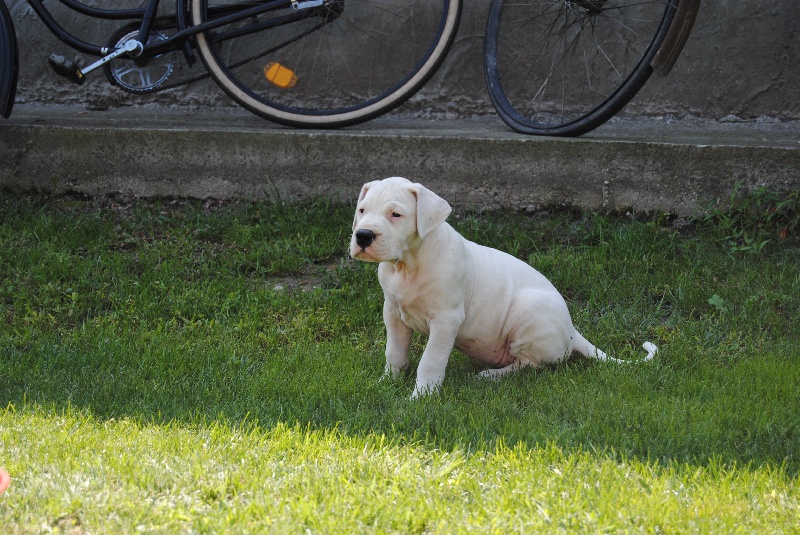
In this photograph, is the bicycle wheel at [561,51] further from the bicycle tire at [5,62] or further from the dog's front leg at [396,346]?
the bicycle tire at [5,62]

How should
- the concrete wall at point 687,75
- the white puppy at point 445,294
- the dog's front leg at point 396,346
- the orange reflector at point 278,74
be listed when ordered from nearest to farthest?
the white puppy at point 445,294
the dog's front leg at point 396,346
the concrete wall at point 687,75
the orange reflector at point 278,74

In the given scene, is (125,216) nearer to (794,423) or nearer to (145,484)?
(145,484)

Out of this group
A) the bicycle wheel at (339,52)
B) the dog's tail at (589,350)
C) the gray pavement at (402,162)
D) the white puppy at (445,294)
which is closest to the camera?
the white puppy at (445,294)

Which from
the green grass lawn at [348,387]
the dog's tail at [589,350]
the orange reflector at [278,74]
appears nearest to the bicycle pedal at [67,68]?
the green grass lawn at [348,387]

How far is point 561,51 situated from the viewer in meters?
5.74

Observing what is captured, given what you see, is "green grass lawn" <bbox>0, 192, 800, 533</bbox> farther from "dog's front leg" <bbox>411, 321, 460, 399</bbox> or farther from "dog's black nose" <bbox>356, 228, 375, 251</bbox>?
"dog's black nose" <bbox>356, 228, 375, 251</bbox>

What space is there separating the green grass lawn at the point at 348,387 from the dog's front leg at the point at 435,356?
0.11m

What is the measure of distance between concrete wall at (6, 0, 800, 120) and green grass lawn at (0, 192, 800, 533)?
1.20m

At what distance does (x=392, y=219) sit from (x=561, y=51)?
3.01 metres

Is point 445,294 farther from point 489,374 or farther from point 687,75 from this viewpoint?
point 687,75

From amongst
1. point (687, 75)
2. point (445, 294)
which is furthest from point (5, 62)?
point (687, 75)

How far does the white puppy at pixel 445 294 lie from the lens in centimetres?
319

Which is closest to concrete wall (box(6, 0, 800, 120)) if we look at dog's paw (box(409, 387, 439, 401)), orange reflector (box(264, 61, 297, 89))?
orange reflector (box(264, 61, 297, 89))

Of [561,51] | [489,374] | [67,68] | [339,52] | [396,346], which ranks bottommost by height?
[489,374]
